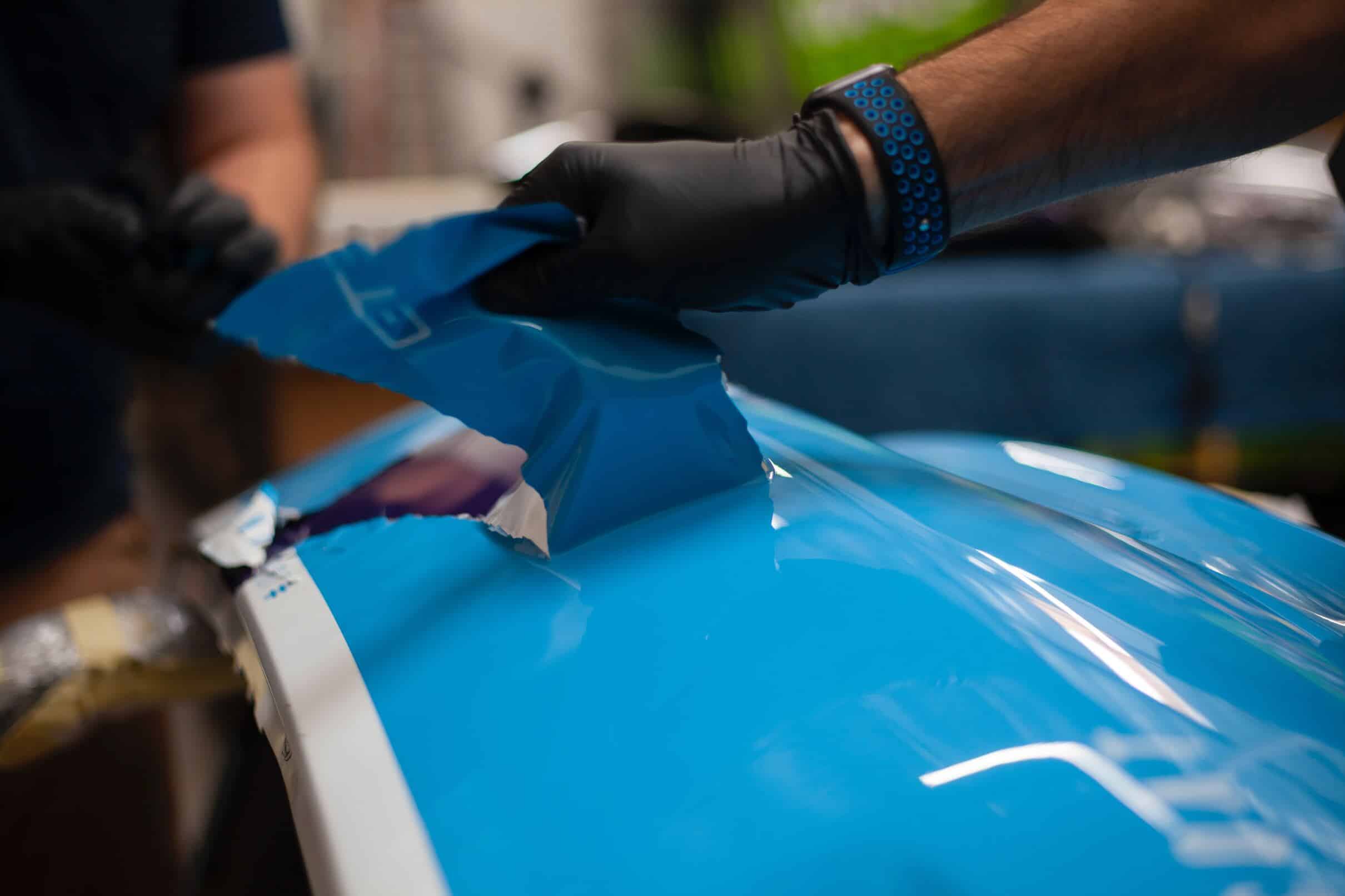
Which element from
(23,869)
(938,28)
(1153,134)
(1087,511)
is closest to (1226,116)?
(1153,134)

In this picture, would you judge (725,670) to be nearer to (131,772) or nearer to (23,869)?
(23,869)

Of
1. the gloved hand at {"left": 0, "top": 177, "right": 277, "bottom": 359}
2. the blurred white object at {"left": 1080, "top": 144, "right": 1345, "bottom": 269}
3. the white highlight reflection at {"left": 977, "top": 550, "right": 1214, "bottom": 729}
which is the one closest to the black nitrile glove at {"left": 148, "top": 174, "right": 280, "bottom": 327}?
the gloved hand at {"left": 0, "top": 177, "right": 277, "bottom": 359}

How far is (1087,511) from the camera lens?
20.1 inches

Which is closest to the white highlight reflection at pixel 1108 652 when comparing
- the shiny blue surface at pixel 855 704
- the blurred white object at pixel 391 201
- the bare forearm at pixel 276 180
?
the shiny blue surface at pixel 855 704

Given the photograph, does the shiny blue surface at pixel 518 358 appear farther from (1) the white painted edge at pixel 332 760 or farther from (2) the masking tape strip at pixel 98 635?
(2) the masking tape strip at pixel 98 635

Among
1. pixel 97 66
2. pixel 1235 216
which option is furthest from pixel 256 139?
pixel 1235 216

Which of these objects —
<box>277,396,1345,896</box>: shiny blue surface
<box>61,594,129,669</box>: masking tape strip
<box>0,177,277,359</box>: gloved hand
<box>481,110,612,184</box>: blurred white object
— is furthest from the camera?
<box>481,110,612,184</box>: blurred white object

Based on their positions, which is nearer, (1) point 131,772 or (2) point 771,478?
(2) point 771,478

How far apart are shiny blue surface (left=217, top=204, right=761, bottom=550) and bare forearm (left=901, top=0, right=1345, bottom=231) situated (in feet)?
0.57

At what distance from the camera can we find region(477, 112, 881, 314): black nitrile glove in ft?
1.31

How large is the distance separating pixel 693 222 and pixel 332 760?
0.27 metres

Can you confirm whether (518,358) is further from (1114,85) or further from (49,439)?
(49,439)

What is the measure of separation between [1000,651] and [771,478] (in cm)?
15

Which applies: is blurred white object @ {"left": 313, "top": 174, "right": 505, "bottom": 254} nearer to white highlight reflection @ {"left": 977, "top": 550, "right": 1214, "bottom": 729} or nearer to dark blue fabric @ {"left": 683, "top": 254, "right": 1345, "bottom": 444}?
dark blue fabric @ {"left": 683, "top": 254, "right": 1345, "bottom": 444}
